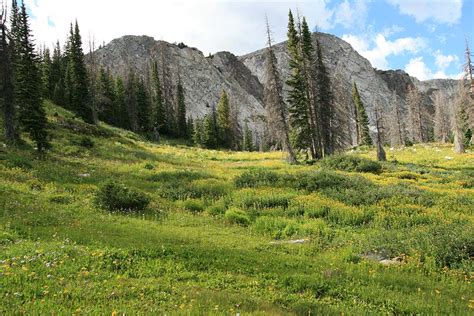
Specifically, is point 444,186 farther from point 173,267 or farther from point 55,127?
point 55,127

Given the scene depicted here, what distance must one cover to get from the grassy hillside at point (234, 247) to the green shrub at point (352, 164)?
404 inches

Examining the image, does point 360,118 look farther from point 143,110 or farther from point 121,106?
point 121,106

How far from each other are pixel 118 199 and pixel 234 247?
6943 millimetres

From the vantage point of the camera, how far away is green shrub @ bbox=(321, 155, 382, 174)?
32.9 metres

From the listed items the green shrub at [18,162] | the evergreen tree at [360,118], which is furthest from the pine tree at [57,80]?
the evergreen tree at [360,118]

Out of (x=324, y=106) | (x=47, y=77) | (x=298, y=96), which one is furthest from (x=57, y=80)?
(x=324, y=106)

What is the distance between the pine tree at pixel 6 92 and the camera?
1195 inches

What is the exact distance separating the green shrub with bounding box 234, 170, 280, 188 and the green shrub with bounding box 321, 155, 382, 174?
1105cm

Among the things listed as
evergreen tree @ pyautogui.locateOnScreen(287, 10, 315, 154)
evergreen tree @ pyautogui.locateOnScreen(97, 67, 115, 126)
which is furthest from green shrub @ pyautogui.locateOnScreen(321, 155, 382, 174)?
evergreen tree @ pyautogui.locateOnScreen(97, 67, 115, 126)

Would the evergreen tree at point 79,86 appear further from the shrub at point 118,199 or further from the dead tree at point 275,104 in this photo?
the shrub at point 118,199

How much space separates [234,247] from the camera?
11555 millimetres

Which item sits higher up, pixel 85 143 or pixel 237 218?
pixel 85 143

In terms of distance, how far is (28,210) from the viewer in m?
14.0

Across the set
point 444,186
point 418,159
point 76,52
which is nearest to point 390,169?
point 444,186
